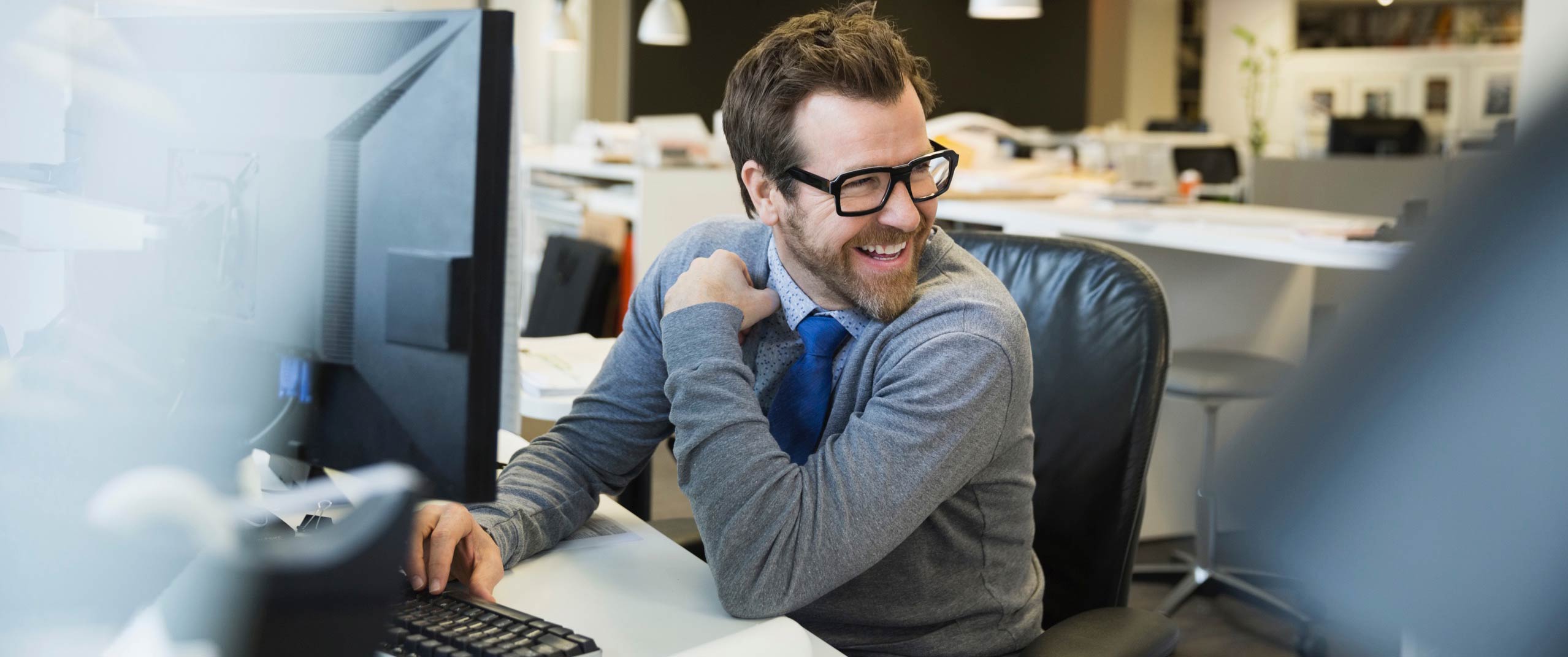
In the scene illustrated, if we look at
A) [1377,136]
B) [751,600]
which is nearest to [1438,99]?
[1377,136]

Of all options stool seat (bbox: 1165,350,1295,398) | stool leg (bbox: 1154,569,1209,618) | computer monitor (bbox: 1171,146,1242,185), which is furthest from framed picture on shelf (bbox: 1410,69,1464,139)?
stool leg (bbox: 1154,569,1209,618)

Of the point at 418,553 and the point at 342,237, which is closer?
the point at 342,237

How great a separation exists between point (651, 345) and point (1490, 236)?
1.11 m

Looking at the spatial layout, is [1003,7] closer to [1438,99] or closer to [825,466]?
[825,466]

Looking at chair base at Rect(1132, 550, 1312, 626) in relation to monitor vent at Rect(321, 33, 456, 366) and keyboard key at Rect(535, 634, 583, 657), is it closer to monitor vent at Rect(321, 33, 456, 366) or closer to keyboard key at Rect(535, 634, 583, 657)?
keyboard key at Rect(535, 634, 583, 657)

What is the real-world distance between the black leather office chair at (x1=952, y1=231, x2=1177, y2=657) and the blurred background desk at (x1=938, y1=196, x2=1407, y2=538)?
1.32 m

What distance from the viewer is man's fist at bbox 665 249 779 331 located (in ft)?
3.93

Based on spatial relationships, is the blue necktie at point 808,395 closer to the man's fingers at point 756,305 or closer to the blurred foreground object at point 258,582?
the man's fingers at point 756,305

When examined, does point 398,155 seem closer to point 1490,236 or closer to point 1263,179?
point 1490,236

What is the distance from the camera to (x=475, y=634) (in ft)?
2.81

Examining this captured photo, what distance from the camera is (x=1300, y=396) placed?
302 mm

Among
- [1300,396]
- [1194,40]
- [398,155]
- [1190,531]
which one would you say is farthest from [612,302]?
[1194,40]

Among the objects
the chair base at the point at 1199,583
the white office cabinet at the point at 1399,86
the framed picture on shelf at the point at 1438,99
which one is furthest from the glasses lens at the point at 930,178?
the framed picture on shelf at the point at 1438,99

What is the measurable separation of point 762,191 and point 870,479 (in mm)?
370
